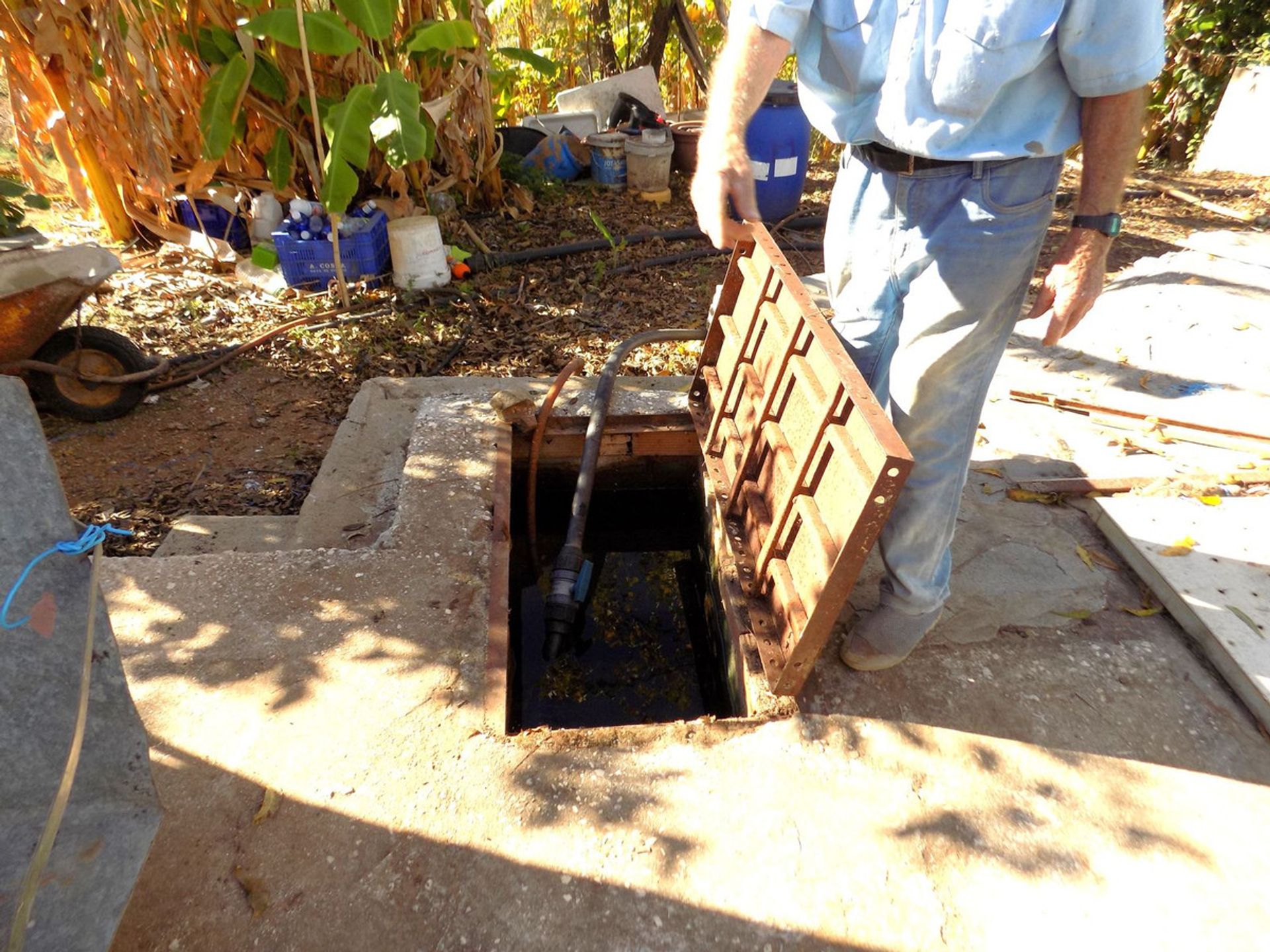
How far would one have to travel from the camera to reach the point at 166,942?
5.84 feet

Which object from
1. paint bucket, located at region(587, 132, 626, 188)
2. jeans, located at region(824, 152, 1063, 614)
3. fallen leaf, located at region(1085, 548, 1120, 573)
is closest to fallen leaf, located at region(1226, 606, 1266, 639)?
fallen leaf, located at region(1085, 548, 1120, 573)

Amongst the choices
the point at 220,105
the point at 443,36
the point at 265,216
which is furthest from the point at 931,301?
the point at 265,216

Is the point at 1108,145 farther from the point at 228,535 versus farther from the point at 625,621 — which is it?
the point at 228,535

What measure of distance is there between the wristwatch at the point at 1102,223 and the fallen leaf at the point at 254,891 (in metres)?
2.60

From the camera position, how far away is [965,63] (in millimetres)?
1771

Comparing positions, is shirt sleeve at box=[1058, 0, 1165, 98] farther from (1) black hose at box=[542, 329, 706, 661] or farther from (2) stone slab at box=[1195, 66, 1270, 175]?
(2) stone slab at box=[1195, 66, 1270, 175]

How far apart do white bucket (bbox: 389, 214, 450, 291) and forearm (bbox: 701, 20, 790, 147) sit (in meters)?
4.19

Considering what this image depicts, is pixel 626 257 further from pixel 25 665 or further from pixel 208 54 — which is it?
pixel 25 665

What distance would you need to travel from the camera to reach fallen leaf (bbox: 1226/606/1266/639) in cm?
256

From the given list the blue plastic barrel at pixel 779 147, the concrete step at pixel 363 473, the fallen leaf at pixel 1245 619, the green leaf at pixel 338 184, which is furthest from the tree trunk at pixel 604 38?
the fallen leaf at pixel 1245 619

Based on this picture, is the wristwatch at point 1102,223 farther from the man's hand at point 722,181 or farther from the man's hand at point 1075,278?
the man's hand at point 722,181

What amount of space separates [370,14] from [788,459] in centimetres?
434

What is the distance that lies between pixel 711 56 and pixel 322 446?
8846mm

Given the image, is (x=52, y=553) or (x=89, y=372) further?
(x=89, y=372)
